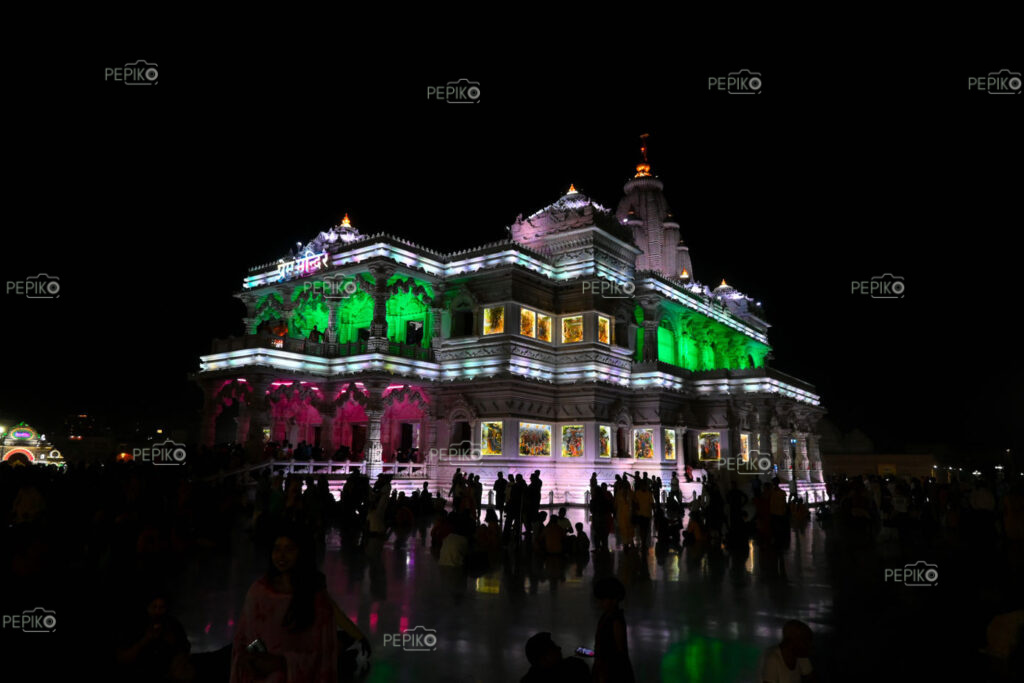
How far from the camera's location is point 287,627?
4.25 metres

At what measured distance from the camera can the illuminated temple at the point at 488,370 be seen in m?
33.2

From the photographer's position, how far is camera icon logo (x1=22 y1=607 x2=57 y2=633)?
8.95 meters

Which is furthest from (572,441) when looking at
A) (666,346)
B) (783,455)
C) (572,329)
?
(783,455)

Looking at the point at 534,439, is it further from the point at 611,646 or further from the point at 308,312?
the point at 611,646

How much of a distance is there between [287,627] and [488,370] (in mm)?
31006

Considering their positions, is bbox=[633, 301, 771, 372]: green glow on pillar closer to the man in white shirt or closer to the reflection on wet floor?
the reflection on wet floor

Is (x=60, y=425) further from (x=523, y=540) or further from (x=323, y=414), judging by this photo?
(x=523, y=540)

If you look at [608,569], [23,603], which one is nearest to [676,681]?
[608,569]

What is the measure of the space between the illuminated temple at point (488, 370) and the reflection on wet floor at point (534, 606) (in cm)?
1611

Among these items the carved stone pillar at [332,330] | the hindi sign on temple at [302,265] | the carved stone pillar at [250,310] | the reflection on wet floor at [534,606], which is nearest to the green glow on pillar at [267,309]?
the carved stone pillar at [250,310]

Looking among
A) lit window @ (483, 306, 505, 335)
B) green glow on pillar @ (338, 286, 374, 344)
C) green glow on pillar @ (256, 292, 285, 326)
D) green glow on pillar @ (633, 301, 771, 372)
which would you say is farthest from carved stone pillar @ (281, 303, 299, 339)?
green glow on pillar @ (633, 301, 771, 372)

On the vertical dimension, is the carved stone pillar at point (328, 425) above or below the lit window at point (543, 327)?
below

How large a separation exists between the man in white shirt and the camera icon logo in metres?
8.88

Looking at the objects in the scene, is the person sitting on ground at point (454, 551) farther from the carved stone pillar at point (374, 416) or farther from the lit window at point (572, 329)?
the lit window at point (572, 329)
